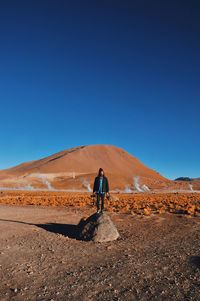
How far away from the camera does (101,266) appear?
5.66 meters

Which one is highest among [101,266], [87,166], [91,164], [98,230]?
[91,164]

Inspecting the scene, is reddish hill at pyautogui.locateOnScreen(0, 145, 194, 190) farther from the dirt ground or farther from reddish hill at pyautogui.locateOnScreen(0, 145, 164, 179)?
the dirt ground

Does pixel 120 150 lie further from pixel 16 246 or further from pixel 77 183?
pixel 16 246

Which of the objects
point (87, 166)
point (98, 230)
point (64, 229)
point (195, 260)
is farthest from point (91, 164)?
point (195, 260)

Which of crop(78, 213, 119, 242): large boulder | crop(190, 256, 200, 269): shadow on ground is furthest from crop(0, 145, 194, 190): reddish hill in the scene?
crop(190, 256, 200, 269): shadow on ground

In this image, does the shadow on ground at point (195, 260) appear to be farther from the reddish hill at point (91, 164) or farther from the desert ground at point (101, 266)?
the reddish hill at point (91, 164)

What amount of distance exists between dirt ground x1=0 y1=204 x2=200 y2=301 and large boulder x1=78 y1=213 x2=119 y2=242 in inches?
13.2

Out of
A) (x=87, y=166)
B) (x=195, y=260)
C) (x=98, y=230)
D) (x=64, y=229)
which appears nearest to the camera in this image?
(x=195, y=260)

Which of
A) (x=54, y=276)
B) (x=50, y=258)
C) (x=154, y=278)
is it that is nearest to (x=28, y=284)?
(x=54, y=276)

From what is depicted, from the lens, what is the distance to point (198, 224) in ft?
35.0

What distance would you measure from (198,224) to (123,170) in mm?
127629

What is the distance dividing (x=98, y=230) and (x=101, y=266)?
2705 millimetres

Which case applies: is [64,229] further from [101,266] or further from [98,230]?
[101,266]

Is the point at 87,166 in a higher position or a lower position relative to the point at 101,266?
higher
